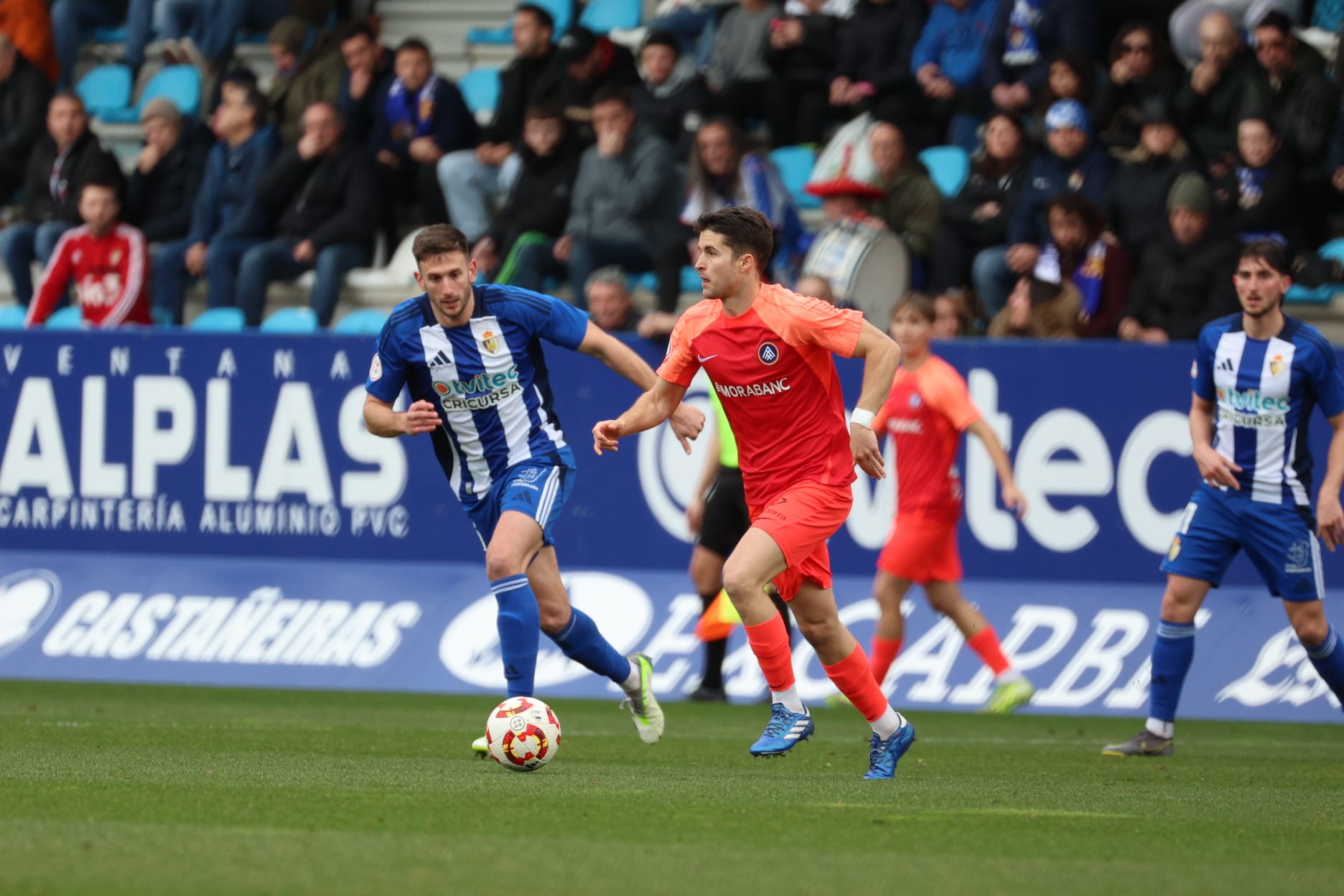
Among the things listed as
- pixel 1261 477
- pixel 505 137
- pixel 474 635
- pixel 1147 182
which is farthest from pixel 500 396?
pixel 505 137

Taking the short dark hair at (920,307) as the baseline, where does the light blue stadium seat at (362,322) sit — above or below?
below

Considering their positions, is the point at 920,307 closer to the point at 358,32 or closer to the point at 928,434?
the point at 928,434

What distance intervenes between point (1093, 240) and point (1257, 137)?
49.5 inches

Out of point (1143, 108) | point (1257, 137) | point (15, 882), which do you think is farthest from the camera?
point (1143, 108)

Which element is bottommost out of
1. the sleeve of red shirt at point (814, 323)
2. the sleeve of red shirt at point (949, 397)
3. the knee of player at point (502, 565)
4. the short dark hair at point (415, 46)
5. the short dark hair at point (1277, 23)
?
the knee of player at point (502, 565)

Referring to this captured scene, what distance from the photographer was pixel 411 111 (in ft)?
52.2

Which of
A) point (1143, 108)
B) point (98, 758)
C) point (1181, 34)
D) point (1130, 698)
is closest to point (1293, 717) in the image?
point (1130, 698)

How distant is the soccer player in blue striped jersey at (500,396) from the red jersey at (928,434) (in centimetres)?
299

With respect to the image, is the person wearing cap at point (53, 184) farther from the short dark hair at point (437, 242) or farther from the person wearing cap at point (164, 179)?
the short dark hair at point (437, 242)

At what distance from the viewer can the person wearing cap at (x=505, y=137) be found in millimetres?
15359

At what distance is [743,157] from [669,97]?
5.54ft

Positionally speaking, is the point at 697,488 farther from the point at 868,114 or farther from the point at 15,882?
the point at 15,882

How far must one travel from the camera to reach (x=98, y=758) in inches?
284

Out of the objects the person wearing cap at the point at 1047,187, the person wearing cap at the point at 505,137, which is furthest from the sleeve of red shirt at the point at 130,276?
the person wearing cap at the point at 1047,187
